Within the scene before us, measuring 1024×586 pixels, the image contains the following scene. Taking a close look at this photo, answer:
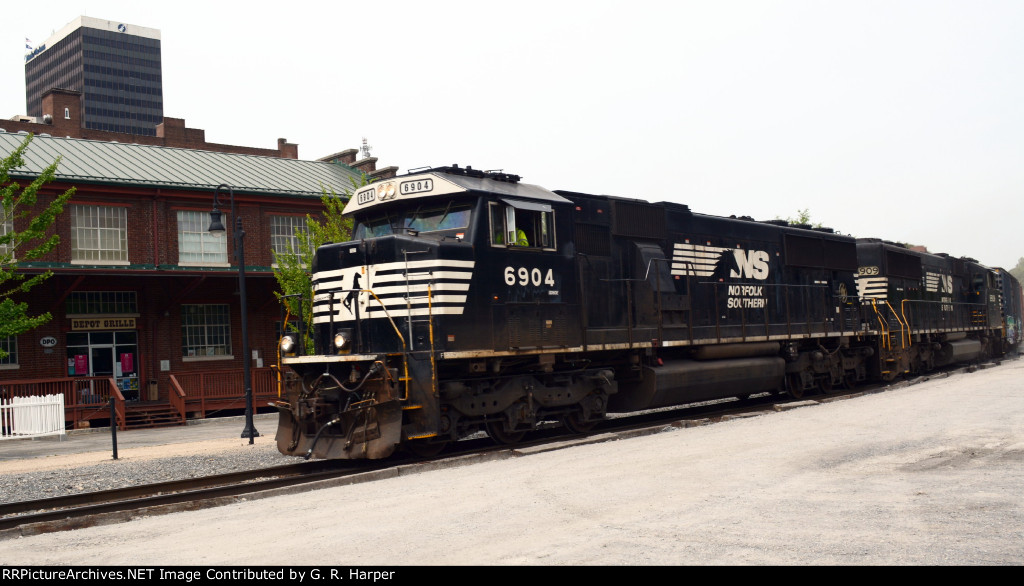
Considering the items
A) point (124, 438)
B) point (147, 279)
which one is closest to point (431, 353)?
point (124, 438)

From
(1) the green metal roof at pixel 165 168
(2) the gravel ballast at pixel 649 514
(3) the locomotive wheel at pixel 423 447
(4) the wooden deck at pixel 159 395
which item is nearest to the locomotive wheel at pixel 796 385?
(2) the gravel ballast at pixel 649 514

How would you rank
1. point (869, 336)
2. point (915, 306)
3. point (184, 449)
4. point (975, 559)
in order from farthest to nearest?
1. point (915, 306)
2. point (869, 336)
3. point (184, 449)
4. point (975, 559)

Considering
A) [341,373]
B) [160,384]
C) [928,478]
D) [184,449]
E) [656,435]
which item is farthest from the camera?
[160,384]

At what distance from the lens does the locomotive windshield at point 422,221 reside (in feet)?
39.8

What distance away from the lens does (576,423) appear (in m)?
14.4

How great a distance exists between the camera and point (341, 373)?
11.6 m

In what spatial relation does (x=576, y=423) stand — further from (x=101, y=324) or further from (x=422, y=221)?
(x=101, y=324)

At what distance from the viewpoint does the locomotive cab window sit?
485 inches

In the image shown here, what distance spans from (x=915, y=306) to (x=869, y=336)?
3.71 meters

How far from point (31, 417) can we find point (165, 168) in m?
12.4

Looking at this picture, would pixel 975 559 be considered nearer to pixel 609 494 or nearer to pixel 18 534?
pixel 609 494

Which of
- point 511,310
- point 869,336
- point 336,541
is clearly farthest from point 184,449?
point 869,336

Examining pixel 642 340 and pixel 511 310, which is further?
pixel 642 340

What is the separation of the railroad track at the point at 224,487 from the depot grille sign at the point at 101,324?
733 inches
